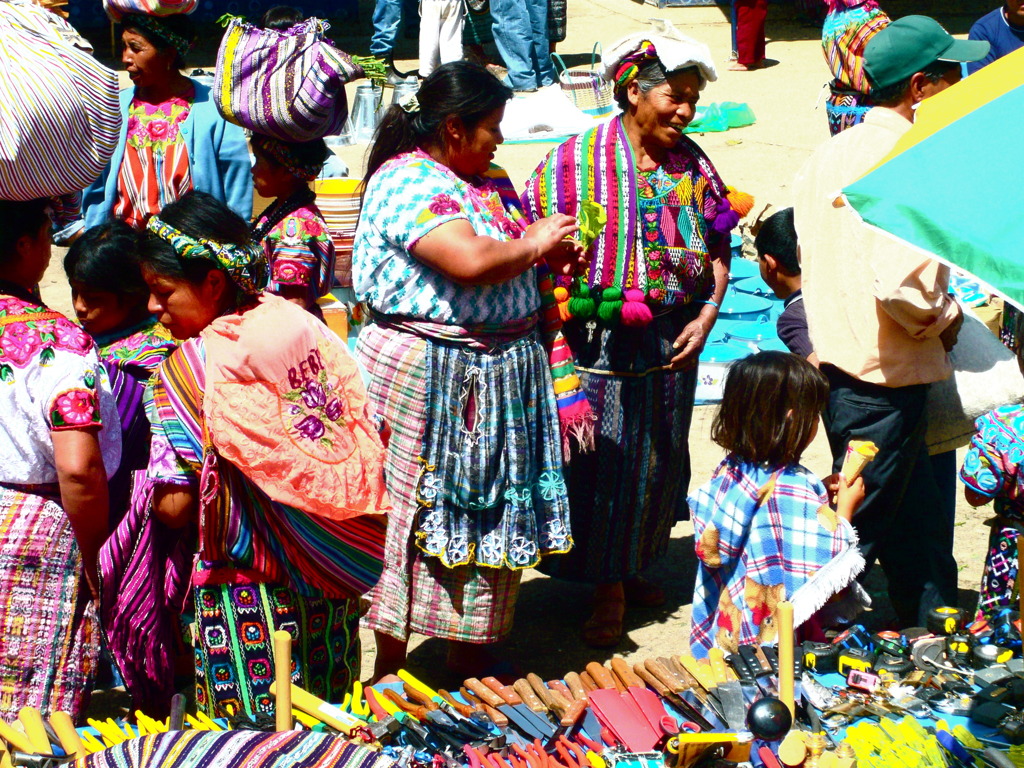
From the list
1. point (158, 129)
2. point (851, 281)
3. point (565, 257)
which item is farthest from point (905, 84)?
point (158, 129)

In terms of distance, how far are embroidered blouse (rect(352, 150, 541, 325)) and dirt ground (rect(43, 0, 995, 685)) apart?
1.30 metres

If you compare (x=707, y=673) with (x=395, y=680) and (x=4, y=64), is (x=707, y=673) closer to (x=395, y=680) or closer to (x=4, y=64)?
(x=395, y=680)

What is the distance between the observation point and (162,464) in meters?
2.76

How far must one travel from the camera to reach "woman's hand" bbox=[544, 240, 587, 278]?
3703mm

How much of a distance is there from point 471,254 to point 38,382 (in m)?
1.20

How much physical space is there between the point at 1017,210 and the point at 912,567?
2139mm

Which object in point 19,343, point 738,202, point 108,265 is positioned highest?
point 738,202

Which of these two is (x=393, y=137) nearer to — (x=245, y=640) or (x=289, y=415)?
(x=289, y=415)

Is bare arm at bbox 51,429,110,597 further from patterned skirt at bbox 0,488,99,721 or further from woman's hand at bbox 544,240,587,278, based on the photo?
woman's hand at bbox 544,240,587,278

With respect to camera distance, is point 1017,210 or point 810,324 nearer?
point 1017,210

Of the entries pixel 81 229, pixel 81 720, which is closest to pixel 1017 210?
pixel 81 720

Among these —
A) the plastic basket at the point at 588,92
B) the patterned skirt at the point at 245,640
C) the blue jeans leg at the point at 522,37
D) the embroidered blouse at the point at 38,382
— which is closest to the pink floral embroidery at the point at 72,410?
the embroidered blouse at the point at 38,382

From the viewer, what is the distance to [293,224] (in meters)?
3.95

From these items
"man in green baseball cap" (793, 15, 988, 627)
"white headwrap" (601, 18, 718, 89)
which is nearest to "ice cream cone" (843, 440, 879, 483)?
"man in green baseball cap" (793, 15, 988, 627)
